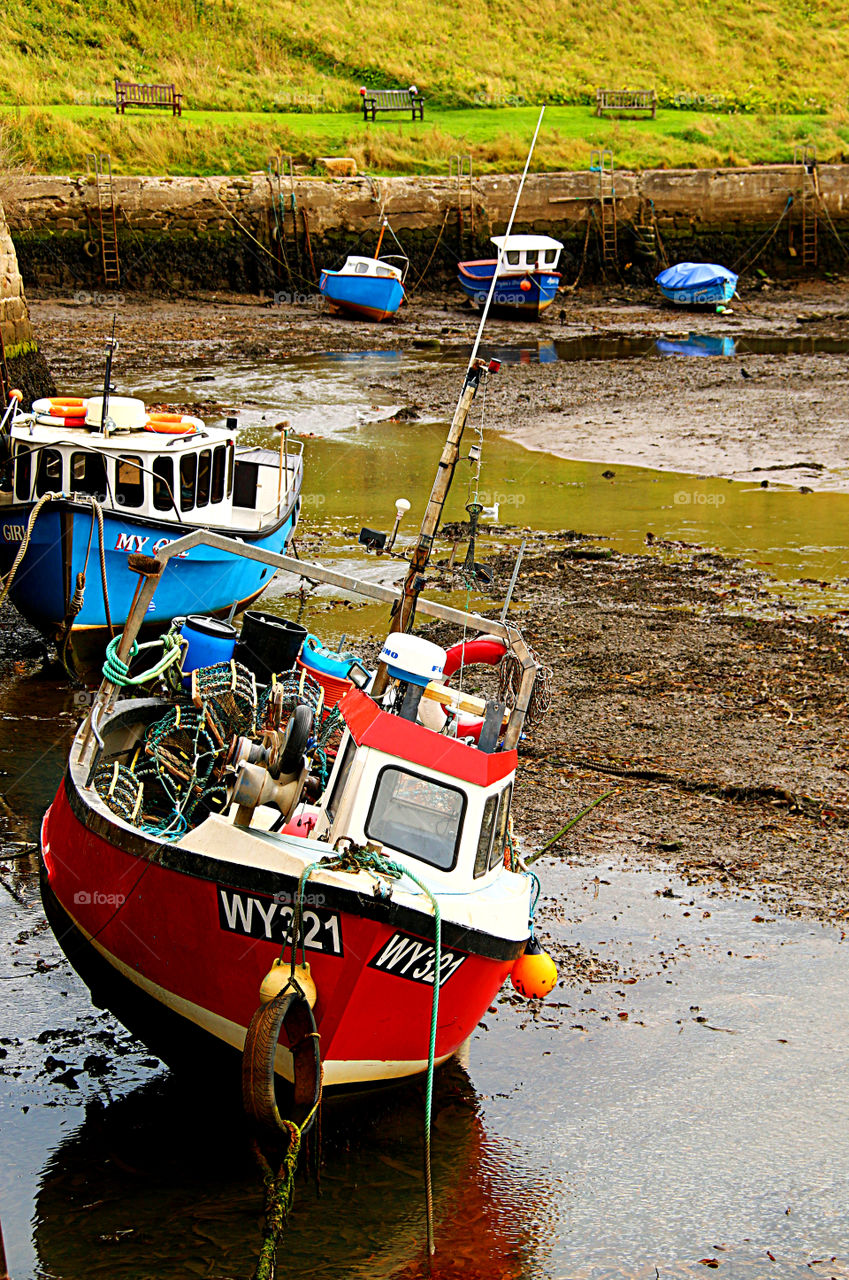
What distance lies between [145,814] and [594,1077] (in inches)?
115

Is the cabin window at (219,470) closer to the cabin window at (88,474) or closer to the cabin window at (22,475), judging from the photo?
the cabin window at (88,474)

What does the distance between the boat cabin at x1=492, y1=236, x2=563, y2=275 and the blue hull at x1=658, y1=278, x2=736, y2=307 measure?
129 inches

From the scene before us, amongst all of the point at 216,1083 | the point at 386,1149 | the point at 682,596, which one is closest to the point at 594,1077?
the point at 386,1149

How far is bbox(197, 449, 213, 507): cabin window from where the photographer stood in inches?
484

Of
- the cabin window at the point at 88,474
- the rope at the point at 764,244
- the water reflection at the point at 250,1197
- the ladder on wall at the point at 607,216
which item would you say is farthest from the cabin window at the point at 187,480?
the rope at the point at 764,244

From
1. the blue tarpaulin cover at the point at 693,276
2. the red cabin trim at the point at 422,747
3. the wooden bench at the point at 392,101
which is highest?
the wooden bench at the point at 392,101

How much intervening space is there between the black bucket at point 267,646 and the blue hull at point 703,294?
2830cm

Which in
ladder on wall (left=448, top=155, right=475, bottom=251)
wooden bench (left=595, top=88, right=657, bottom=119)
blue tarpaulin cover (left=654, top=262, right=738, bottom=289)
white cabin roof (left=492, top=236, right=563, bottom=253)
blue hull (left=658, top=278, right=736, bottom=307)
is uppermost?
wooden bench (left=595, top=88, right=657, bottom=119)

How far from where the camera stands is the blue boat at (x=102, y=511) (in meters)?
11.4

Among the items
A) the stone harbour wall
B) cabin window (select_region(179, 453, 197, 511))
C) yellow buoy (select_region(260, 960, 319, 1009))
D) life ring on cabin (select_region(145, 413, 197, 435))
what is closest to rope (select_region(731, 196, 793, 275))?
the stone harbour wall

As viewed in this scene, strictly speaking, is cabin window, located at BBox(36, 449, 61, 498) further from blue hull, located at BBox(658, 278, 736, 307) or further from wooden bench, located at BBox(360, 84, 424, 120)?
wooden bench, located at BBox(360, 84, 424, 120)

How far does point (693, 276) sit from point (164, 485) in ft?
83.6

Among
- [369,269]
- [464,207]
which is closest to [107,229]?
[369,269]

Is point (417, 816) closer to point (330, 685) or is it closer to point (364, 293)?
point (330, 685)
